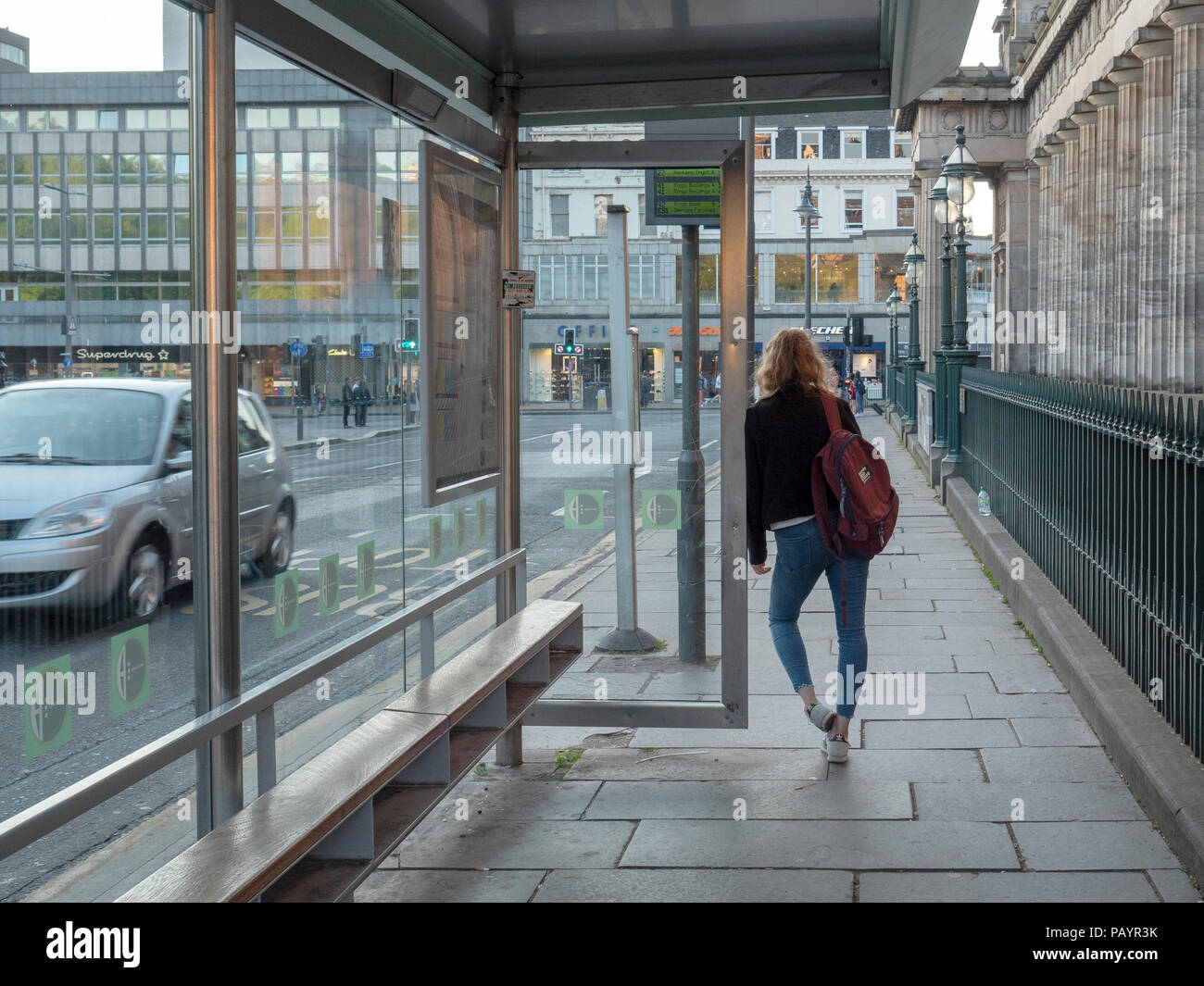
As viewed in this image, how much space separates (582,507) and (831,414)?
1590 millimetres

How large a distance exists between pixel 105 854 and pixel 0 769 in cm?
63

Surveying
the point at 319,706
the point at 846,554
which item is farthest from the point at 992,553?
the point at 319,706

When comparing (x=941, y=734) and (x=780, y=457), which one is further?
(x=941, y=734)

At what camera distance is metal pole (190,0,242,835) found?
12.0 feet

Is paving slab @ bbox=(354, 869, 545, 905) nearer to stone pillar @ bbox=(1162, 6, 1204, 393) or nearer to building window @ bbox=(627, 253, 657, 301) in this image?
building window @ bbox=(627, 253, 657, 301)

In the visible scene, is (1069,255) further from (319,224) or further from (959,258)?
(319,224)

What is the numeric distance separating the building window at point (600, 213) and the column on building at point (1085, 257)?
27.7 meters

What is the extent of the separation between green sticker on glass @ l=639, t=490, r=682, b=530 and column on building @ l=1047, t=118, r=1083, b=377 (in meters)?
29.3

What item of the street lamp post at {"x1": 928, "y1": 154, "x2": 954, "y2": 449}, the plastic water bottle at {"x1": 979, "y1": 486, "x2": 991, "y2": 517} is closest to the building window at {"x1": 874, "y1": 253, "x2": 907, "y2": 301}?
the street lamp post at {"x1": 928, "y1": 154, "x2": 954, "y2": 449}

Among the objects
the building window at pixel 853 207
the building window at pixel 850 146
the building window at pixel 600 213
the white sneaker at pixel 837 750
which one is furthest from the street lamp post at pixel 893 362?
the white sneaker at pixel 837 750

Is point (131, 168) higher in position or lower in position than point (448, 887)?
higher

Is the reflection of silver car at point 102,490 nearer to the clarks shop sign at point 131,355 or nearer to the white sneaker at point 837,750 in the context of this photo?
the clarks shop sign at point 131,355

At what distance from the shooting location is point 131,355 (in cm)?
337

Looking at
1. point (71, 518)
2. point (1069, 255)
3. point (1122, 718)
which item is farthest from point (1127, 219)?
point (71, 518)
